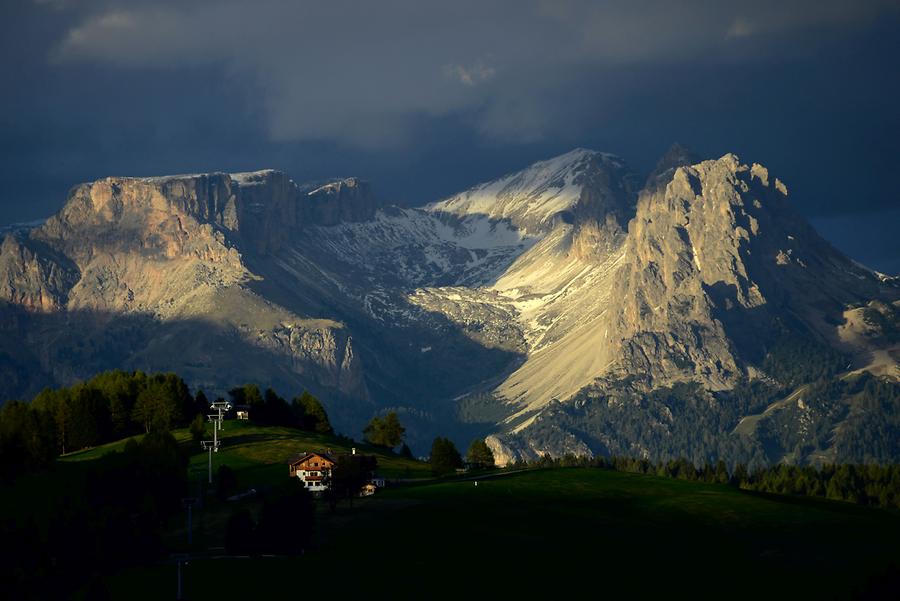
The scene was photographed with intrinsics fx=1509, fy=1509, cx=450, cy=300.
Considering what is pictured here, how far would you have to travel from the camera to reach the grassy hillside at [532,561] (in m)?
155

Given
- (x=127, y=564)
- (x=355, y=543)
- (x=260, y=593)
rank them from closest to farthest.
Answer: (x=260, y=593) → (x=127, y=564) → (x=355, y=543)

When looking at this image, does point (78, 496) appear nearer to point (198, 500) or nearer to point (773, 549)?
point (198, 500)

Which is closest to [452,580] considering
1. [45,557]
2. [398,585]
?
[398,585]

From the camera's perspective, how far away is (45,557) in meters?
159

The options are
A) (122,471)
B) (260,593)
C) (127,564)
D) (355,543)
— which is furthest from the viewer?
(122,471)

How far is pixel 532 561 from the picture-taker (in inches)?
6668

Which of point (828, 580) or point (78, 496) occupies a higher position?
point (78, 496)

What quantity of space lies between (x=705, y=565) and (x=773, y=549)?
15.5 metres

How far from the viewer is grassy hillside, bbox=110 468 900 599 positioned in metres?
155

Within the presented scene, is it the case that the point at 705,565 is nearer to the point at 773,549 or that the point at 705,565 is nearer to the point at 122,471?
the point at 773,549

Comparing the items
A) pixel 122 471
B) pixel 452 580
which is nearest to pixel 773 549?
pixel 452 580

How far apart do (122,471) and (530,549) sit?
2138 inches

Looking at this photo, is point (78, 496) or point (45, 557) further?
point (78, 496)

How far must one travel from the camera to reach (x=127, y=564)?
539 ft
